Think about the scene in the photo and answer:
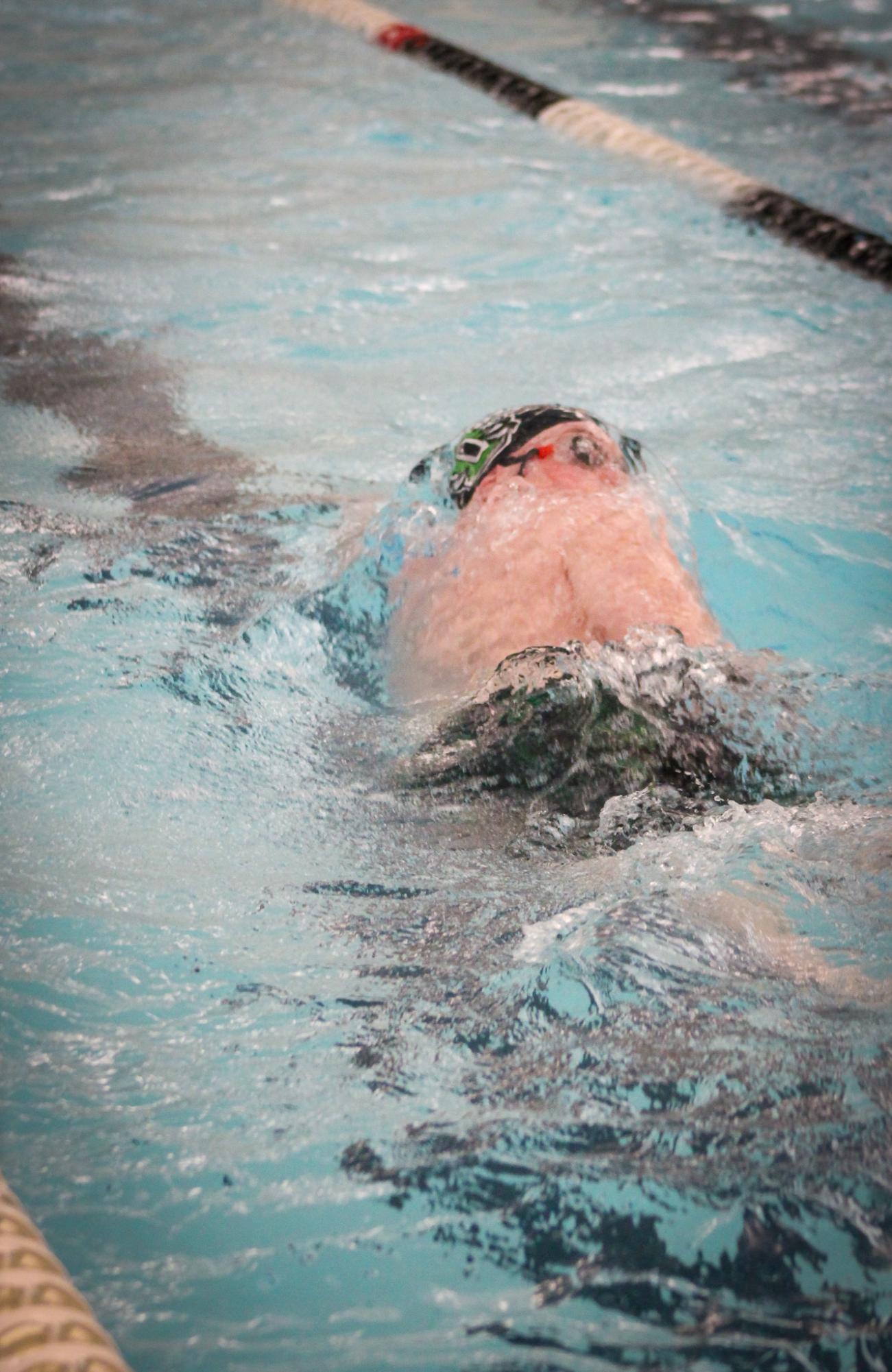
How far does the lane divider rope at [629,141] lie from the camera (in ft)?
19.4

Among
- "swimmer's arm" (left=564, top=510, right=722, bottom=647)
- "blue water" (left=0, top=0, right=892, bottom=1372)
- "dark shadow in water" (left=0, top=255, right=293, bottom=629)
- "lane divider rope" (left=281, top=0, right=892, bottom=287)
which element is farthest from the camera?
"lane divider rope" (left=281, top=0, right=892, bottom=287)

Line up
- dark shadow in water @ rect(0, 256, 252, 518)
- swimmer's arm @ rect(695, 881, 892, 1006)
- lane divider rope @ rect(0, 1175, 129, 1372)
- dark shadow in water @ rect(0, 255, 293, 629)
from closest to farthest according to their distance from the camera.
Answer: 1. lane divider rope @ rect(0, 1175, 129, 1372)
2. swimmer's arm @ rect(695, 881, 892, 1006)
3. dark shadow in water @ rect(0, 255, 293, 629)
4. dark shadow in water @ rect(0, 256, 252, 518)

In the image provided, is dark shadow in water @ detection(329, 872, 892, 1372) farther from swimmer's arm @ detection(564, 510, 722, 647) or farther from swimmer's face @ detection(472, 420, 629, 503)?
swimmer's face @ detection(472, 420, 629, 503)

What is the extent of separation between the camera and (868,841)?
2080mm

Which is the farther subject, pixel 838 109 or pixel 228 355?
pixel 838 109

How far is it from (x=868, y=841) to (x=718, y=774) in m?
0.34

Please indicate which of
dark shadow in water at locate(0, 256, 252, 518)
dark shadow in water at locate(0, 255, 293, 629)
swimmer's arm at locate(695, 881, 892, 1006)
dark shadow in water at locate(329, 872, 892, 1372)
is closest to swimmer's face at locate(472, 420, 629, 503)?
dark shadow in water at locate(0, 255, 293, 629)

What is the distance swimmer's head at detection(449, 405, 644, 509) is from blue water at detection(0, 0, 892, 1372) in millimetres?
196

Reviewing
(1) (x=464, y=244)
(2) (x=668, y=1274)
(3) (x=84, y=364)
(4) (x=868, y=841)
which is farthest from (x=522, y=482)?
(1) (x=464, y=244)

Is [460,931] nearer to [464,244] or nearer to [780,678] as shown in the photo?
[780,678]

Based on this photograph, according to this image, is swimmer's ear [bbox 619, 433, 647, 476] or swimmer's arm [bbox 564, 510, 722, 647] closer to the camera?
swimmer's arm [bbox 564, 510, 722, 647]

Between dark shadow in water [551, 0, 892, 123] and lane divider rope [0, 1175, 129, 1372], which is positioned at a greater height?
dark shadow in water [551, 0, 892, 123]

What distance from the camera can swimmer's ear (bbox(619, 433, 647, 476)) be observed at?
294 centimetres

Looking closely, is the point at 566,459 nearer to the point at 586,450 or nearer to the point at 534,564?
the point at 586,450
